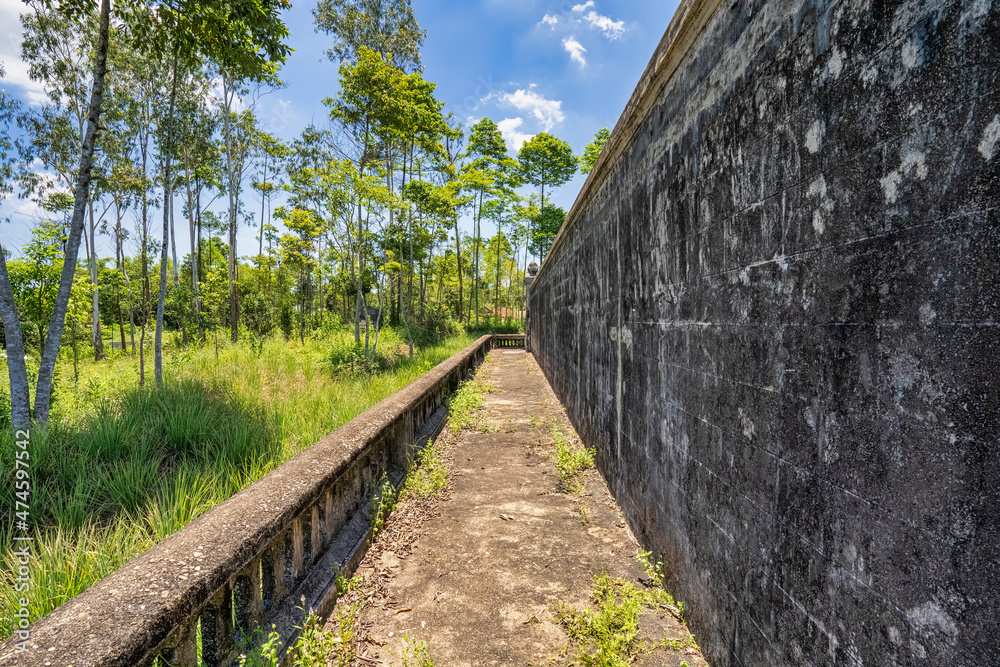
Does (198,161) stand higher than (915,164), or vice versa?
(198,161)

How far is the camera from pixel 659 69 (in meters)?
2.27

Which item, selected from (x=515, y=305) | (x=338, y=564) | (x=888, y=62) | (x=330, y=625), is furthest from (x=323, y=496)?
(x=515, y=305)

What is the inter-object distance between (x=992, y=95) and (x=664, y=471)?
1.90m

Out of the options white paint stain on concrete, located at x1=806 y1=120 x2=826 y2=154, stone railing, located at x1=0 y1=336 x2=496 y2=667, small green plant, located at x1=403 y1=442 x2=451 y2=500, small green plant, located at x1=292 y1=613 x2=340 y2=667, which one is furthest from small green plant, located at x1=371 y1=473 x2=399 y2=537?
white paint stain on concrete, located at x1=806 y1=120 x2=826 y2=154

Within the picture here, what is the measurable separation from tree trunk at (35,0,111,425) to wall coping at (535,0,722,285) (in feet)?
17.5

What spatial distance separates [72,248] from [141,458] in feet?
9.40

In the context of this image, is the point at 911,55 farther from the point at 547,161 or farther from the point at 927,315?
the point at 547,161

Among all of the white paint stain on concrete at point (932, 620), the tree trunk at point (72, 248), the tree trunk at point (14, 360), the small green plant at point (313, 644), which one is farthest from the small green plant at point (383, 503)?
the tree trunk at point (72, 248)

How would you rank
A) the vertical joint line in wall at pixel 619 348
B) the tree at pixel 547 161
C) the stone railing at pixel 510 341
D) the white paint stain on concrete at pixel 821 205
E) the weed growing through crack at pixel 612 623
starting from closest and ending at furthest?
the white paint stain on concrete at pixel 821 205, the weed growing through crack at pixel 612 623, the vertical joint line in wall at pixel 619 348, the stone railing at pixel 510 341, the tree at pixel 547 161

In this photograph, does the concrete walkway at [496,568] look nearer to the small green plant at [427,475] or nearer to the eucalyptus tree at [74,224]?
the small green plant at [427,475]

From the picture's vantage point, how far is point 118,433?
12.7ft

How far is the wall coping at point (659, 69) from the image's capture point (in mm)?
1842

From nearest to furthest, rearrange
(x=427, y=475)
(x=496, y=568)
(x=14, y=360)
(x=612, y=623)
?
(x=612, y=623), (x=496, y=568), (x=427, y=475), (x=14, y=360)

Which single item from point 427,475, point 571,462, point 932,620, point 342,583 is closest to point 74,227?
point 427,475
